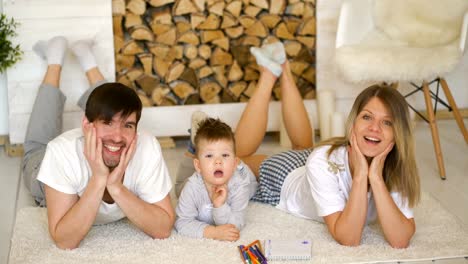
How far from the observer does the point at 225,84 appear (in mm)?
3611

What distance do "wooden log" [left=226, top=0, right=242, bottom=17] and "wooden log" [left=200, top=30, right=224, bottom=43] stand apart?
0.11 meters

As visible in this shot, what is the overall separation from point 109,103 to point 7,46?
136 cm

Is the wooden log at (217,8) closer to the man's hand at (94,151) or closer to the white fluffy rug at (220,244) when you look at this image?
the white fluffy rug at (220,244)

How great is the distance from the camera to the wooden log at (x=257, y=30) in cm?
354

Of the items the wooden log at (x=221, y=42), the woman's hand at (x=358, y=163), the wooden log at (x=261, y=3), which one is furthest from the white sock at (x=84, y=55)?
the woman's hand at (x=358, y=163)

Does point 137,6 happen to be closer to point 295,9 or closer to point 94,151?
point 295,9

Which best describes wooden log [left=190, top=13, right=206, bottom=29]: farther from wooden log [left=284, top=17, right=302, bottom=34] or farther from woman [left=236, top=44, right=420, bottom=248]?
woman [left=236, top=44, right=420, bottom=248]

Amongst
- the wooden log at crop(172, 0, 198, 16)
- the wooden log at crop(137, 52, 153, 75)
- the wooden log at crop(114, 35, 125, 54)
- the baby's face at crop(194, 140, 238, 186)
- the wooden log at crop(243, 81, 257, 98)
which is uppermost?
the wooden log at crop(172, 0, 198, 16)

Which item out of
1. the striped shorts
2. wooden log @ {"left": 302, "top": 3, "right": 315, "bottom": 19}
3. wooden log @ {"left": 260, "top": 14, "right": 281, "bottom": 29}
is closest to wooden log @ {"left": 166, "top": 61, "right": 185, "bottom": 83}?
wooden log @ {"left": 260, "top": 14, "right": 281, "bottom": 29}

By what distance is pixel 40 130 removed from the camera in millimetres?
2969

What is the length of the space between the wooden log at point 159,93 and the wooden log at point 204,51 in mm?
233

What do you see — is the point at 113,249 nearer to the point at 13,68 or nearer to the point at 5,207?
the point at 5,207

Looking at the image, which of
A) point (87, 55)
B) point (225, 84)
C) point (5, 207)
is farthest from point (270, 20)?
point (5, 207)

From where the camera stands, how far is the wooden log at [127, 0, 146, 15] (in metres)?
3.42
